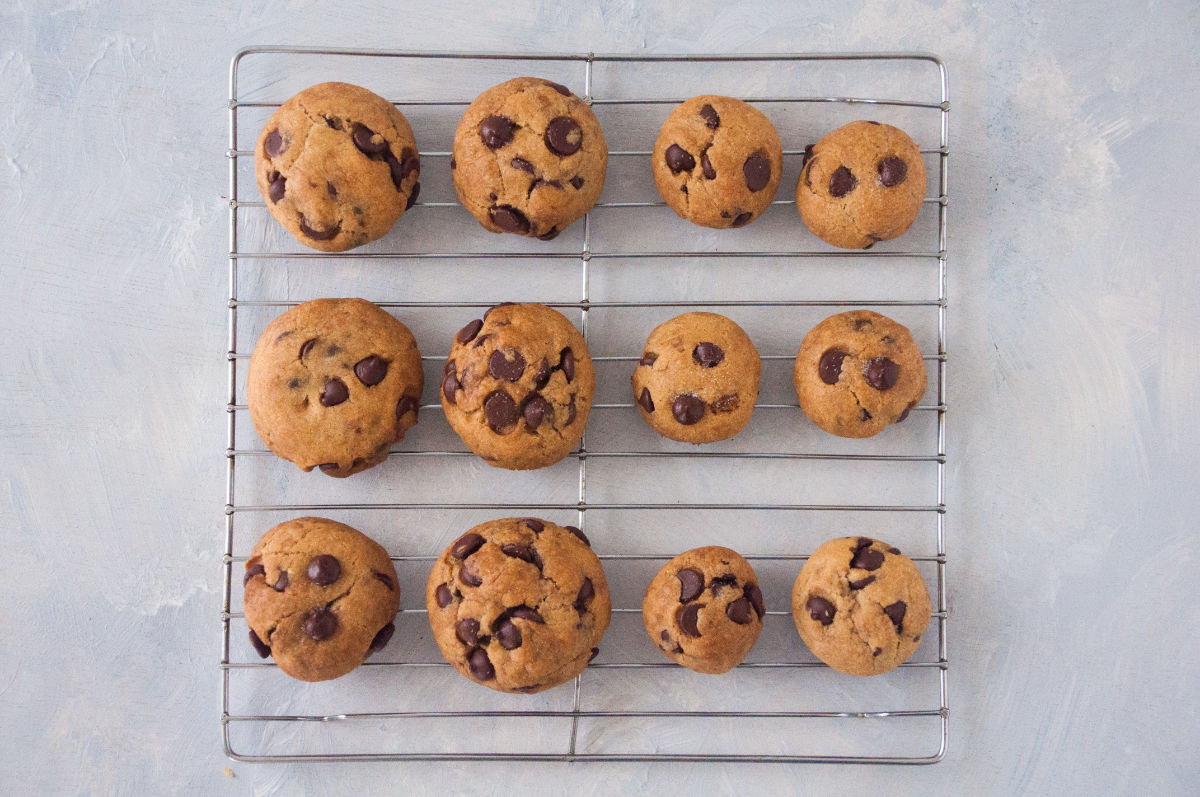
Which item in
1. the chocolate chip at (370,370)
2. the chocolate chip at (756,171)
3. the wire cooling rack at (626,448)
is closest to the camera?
the chocolate chip at (370,370)

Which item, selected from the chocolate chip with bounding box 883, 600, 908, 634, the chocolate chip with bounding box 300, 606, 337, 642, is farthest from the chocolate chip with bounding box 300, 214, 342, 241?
the chocolate chip with bounding box 883, 600, 908, 634

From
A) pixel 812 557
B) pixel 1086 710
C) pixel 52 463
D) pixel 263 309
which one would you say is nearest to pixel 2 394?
pixel 52 463

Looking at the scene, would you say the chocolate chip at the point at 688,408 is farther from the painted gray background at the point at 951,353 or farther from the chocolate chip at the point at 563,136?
the painted gray background at the point at 951,353

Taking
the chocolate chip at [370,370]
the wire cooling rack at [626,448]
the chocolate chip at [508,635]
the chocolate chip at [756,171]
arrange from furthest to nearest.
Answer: the wire cooling rack at [626,448], the chocolate chip at [756,171], the chocolate chip at [370,370], the chocolate chip at [508,635]

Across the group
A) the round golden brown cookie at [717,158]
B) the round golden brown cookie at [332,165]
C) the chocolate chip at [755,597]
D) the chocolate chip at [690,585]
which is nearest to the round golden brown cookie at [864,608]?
the chocolate chip at [755,597]

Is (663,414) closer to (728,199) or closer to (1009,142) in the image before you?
(728,199)

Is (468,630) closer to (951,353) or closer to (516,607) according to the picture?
(516,607)
